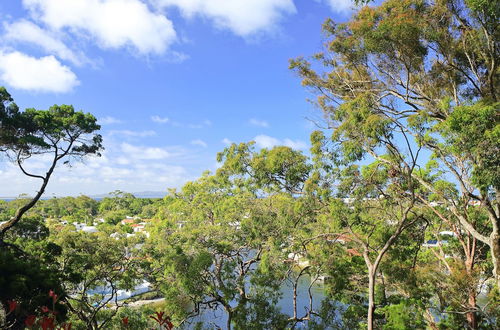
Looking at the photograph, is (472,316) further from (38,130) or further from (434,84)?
(38,130)

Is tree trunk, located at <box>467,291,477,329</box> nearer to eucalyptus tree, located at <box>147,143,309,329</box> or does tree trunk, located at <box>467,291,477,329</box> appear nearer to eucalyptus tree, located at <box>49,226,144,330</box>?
eucalyptus tree, located at <box>147,143,309,329</box>

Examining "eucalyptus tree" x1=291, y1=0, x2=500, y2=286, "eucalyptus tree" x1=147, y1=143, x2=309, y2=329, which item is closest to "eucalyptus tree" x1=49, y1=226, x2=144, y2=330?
"eucalyptus tree" x1=147, y1=143, x2=309, y2=329

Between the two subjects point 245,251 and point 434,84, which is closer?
point 434,84

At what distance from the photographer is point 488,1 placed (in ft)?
14.8

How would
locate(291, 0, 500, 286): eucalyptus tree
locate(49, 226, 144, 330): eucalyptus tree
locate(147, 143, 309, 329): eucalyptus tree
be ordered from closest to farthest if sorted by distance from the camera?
1. locate(291, 0, 500, 286): eucalyptus tree
2. locate(147, 143, 309, 329): eucalyptus tree
3. locate(49, 226, 144, 330): eucalyptus tree

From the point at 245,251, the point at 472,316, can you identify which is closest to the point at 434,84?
the point at 472,316

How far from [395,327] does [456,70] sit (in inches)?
191

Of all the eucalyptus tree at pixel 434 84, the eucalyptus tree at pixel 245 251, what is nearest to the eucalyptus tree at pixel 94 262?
the eucalyptus tree at pixel 245 251

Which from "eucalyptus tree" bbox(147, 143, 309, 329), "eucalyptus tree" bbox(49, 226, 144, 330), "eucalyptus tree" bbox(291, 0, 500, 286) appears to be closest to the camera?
"eucalyptus tree" bbox(291, 0, 500, 286)

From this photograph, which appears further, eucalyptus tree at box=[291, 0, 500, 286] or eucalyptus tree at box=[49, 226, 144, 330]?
eucalyptus tree at box=[49, 226, 144, 330]

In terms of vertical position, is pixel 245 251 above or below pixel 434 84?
below

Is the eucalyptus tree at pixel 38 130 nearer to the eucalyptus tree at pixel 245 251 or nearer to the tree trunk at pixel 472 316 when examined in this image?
the eucalyptus tree at pixel 245 251

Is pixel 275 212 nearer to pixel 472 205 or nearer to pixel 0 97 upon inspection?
pixel 472 205

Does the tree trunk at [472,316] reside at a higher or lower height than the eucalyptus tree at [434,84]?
lower
